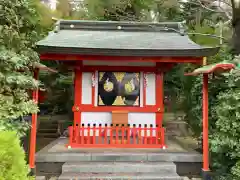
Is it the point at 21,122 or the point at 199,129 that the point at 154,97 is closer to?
the point at 199,129

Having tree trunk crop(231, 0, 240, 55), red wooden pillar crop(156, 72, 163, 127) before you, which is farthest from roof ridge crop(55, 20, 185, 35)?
tree trunk crop(231, 0, 240, 55)

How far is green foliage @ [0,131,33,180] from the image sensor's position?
3.01 metres

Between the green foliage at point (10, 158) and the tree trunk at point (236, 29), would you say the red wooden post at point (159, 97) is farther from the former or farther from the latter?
the green foliage at point (10, 158)

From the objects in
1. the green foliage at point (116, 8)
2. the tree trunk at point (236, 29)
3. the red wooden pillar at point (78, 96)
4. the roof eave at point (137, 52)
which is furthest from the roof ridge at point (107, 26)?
the roof eave at point (137, 52)

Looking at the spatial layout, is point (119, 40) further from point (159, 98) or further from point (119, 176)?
point (119, 176)

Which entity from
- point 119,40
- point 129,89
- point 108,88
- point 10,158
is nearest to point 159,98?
point 129,89

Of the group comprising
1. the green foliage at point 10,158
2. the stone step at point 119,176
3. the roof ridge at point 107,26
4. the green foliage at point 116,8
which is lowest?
the stone step at point 119,176

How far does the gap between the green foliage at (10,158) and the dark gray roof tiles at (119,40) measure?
3.51 meters

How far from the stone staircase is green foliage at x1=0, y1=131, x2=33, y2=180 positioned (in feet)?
7.64

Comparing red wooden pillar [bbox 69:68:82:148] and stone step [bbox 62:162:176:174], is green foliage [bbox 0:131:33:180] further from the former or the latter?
red wooden pillar [bbox 69:68:82:148]

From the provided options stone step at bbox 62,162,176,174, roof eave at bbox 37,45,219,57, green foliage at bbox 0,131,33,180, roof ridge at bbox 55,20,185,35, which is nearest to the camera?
green foliage at bbox 0,131,33,180

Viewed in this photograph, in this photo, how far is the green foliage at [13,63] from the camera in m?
4.49

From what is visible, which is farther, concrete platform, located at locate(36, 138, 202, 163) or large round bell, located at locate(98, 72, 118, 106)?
large round bell, located at locate(98, 72, 118, 106)

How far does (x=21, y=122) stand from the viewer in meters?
4.91
